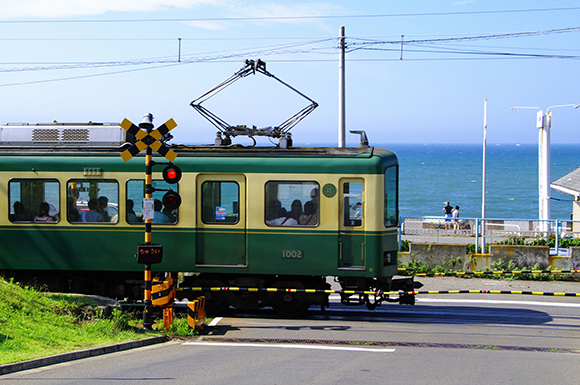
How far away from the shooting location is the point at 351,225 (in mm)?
12039

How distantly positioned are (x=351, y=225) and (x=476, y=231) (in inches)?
291

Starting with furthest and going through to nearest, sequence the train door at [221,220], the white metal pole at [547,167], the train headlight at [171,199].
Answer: the white metal pole at [547,167] → the train door at [221,220] → the train headlight at [171,199]

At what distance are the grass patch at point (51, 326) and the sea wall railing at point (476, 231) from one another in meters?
9.99

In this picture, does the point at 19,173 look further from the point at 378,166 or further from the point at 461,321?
the point at 461,321

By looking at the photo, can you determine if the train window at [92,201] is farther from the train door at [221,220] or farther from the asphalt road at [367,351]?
the asphalt road at [367,351]

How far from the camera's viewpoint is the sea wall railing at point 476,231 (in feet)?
60.3

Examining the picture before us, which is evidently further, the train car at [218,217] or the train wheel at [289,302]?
the train wheel at [289,302]

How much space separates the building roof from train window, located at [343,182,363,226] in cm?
1605

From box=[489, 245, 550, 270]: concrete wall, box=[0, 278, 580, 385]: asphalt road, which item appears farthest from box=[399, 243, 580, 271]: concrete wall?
box=[0, 278, 580, 385]: asphalt road

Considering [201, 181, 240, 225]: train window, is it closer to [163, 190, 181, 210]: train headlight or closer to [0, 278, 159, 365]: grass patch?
[163, 190, 181, 210]: train headlight

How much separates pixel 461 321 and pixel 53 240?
26.8 feet

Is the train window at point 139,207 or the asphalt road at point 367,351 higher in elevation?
the train window at point 139,207

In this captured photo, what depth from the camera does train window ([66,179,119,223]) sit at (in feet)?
40.7

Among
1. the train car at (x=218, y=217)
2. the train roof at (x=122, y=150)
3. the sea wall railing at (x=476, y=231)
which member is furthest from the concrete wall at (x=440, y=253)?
the train roof at (x=122, y=150)
